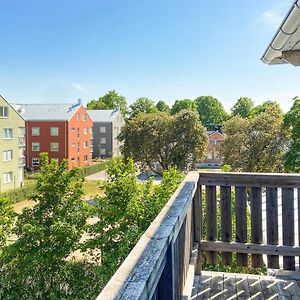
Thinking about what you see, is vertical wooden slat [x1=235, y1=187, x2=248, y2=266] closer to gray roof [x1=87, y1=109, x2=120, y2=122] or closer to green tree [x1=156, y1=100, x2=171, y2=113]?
gray roof [x1=87, y1=109, x2=120, y2=122]

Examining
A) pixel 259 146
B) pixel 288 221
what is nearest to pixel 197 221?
pixel 288 221

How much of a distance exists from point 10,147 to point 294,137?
19.1 metres

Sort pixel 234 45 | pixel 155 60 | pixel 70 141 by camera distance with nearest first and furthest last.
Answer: pixel 234 45
pixel 70 141
pixel 155 60

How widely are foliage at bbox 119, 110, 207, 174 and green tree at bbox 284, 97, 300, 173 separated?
791 cm

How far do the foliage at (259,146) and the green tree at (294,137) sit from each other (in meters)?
1.19

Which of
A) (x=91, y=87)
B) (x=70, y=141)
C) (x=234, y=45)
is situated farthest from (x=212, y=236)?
(x=91, y=87)

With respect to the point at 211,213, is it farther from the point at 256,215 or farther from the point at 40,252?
the point at 40,252

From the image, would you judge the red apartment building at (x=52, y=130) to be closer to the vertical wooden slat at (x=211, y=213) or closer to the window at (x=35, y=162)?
the window at (x=35, y=162)

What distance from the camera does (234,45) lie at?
27391mm

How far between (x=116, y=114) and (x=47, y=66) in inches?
420

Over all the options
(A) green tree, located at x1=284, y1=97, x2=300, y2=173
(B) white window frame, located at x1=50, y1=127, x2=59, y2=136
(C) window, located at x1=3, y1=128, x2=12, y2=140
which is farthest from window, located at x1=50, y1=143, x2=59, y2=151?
(A) green tree, located at x1=284, y1=97, x2=300, y2=173

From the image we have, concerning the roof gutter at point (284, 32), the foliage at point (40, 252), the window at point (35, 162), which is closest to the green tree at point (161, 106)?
the window at point (35, 162)

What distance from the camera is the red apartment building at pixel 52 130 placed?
33.9 m

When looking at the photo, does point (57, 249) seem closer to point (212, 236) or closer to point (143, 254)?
point (212, 236)
